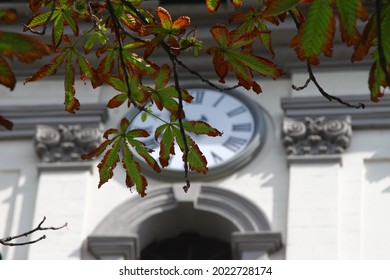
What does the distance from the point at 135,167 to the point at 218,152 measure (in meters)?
10.9

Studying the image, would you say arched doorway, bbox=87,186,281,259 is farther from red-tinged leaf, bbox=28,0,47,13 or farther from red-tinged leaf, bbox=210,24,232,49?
red-tinged leaf, bbox=210,24,232,49

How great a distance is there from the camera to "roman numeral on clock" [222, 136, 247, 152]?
19766 millimetres

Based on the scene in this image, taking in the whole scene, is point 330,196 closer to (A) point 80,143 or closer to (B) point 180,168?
(B) point 180,168

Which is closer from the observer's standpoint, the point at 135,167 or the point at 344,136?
the point at 135,167

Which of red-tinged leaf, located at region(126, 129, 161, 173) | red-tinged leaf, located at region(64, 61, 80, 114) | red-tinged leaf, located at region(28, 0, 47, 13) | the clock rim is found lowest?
red-tinged leaf, located at region(126, 129, 161, 173)

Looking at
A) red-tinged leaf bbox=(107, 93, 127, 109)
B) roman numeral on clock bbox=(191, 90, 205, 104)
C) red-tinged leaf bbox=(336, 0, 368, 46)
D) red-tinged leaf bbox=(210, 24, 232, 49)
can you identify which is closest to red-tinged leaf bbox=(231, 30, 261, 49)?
red-tinged leaf bbox=(210, 24, 232, 49)

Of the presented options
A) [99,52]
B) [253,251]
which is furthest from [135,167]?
[253,251]

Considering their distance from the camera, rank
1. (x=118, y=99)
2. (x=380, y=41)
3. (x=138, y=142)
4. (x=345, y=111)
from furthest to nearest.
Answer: (x=345, y=111), (x=118, y=99), (x=138, y=142), (x=380, y=41)

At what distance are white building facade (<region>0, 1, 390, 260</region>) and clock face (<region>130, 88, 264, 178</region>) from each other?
0.09 meters

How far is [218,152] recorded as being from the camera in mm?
19688

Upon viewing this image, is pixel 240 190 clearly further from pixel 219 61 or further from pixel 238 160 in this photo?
pixel 219 61

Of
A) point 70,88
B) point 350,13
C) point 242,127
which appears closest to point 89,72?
point 70,88

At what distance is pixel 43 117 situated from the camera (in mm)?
20562

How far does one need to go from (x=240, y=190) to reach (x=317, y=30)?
40.6 ft
